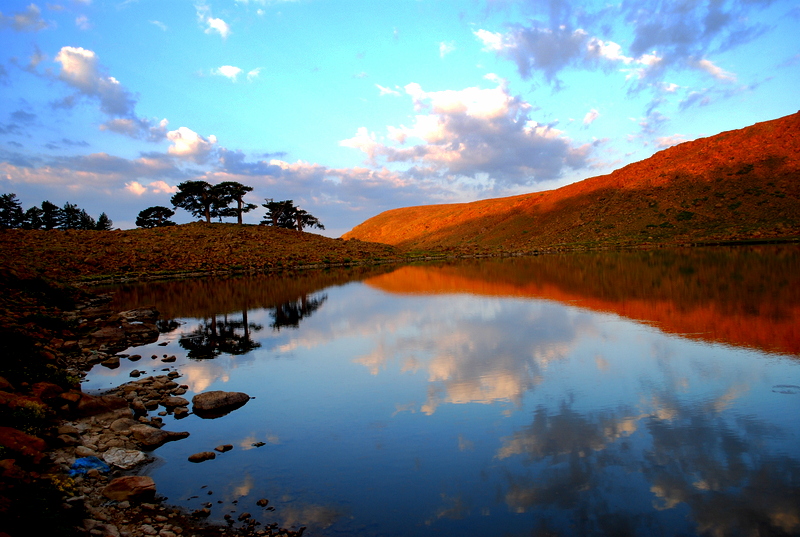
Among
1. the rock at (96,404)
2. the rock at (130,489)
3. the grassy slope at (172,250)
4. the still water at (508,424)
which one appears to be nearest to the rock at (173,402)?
the rock at (96,404)

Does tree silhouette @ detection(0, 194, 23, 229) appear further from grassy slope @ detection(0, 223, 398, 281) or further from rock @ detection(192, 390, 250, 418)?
rock @ detection(192, 390, 250, 418)

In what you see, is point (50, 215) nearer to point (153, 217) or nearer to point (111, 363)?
point (153, 217)

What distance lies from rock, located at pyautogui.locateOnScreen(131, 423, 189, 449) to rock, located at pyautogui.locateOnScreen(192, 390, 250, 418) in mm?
1124

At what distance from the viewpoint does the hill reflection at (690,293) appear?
14.4m

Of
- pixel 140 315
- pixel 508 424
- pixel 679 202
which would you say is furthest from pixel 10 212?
pixel 679 202

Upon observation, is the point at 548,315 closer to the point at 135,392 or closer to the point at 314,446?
the point at 314,446

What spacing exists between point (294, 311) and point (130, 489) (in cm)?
1780

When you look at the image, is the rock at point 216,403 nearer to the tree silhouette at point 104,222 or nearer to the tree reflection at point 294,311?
the tree reflection at point 294,311

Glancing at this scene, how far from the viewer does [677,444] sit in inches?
287

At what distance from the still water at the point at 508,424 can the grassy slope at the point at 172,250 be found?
120 feet

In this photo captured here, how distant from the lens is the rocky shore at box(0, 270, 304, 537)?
5.62 meters

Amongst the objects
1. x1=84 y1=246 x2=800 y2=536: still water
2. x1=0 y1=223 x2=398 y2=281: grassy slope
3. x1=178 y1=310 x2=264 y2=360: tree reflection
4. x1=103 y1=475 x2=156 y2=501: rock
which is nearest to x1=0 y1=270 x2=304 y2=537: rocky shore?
x1=103 y1=475 x2=156 y2=501: rock

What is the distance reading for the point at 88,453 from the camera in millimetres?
7613

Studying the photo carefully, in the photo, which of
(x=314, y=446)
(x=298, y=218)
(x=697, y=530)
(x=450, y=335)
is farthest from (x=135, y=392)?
(x=298, y=218)
